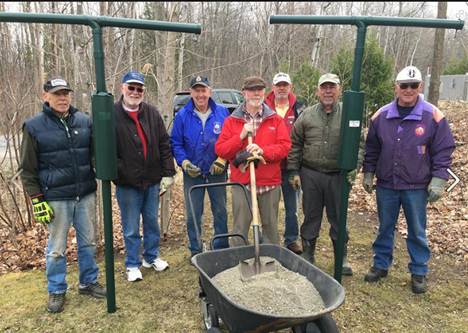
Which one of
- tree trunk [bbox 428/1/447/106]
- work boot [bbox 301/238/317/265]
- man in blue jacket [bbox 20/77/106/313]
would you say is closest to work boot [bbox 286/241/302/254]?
work boot [bbox 301/238/317/265]

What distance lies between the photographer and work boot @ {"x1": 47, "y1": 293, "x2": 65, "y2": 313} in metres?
3.53

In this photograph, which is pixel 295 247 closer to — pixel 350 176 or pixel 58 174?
pixel 350 176

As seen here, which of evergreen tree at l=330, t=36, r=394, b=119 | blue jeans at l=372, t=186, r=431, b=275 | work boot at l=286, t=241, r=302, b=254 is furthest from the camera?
evergreen tree at l=330, t=36, r=394, b=119

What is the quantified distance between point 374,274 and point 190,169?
219 cm

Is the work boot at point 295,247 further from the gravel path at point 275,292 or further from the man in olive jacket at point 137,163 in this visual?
the gravel path at point 275,292

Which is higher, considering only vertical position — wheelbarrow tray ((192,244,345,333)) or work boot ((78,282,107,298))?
wheelbarrow tray ((192,244,345,333))

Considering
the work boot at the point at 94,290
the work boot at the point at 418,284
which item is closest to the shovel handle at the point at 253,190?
the work boot at the point at 94,290

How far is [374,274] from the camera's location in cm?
404

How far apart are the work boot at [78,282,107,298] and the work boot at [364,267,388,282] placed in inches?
104

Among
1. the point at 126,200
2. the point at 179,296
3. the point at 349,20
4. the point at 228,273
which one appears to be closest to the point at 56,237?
the point at 126,200

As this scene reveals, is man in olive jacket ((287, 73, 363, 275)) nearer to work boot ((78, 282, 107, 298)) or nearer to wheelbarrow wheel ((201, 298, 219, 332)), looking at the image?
wheelbarrow wheel ((201, 298, 219, 332))

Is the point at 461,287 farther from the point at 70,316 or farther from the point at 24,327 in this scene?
the point at 24,327

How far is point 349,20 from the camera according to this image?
10.3ft

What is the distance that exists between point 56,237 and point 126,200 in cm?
71
